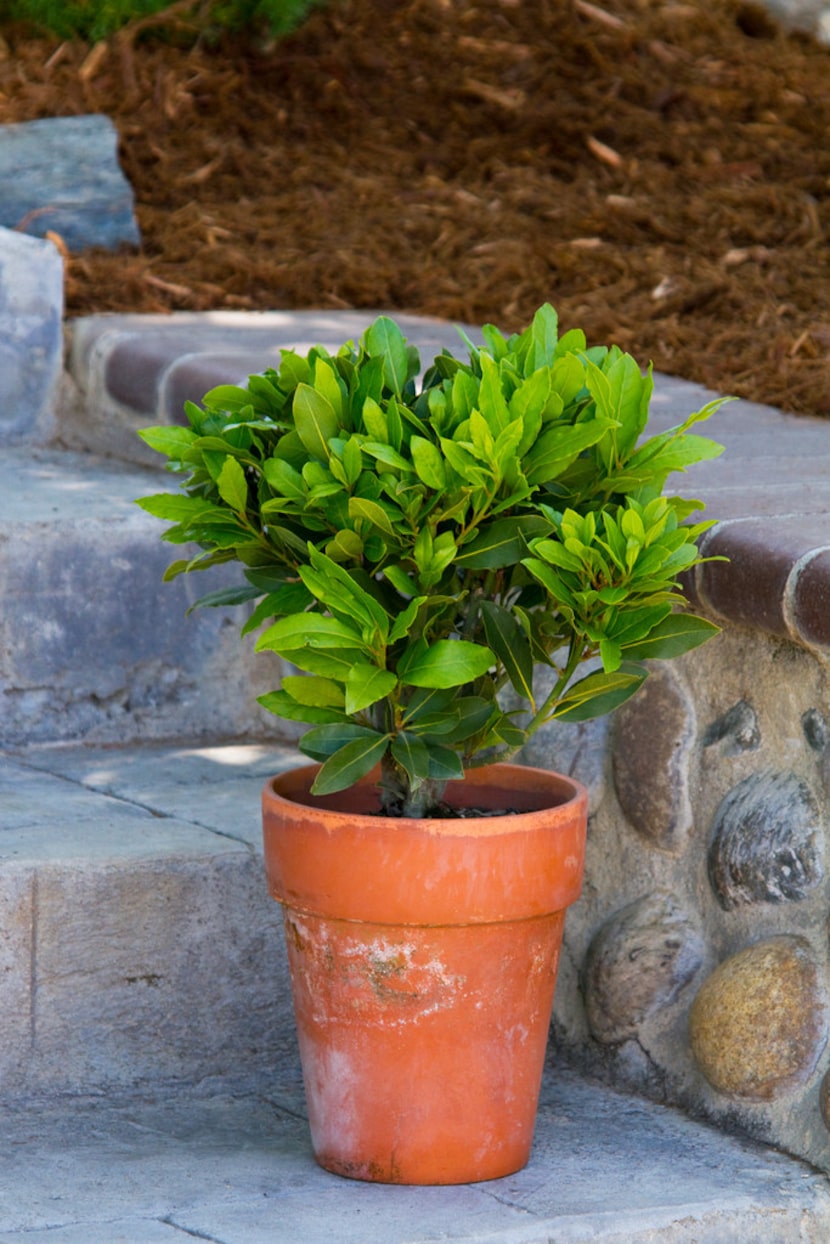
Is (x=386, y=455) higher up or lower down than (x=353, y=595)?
higher up

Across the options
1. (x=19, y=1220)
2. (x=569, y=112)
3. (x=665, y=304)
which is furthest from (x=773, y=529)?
(x=569, y=112)

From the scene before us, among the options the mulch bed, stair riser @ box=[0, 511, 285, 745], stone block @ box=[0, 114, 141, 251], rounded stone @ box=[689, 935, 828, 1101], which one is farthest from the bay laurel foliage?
stone block @ box=[0, 114, 141, 251]

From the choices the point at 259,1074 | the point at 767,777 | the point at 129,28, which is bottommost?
the point at 259,1074

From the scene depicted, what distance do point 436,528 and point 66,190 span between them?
9.20 feet

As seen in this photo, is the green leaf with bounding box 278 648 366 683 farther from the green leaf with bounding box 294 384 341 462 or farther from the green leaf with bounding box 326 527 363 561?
the green leaf with bounding box 294 384 341 462

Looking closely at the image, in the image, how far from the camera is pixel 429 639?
2.13 m

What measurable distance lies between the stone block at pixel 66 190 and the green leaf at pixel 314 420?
263cm

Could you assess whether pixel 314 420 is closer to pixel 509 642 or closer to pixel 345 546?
pixel 345 546

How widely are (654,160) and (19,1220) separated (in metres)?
3.79

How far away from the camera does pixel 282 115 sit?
5.22 metres

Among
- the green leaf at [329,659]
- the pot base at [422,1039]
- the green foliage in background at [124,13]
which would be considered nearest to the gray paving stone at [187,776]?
the pot base at [422,1039]

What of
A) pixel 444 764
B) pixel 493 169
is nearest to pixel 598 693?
pixel 444 764

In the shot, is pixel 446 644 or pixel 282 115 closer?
pixel 446 644

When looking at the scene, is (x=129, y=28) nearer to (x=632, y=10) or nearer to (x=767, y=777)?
(x=632, y=10)
